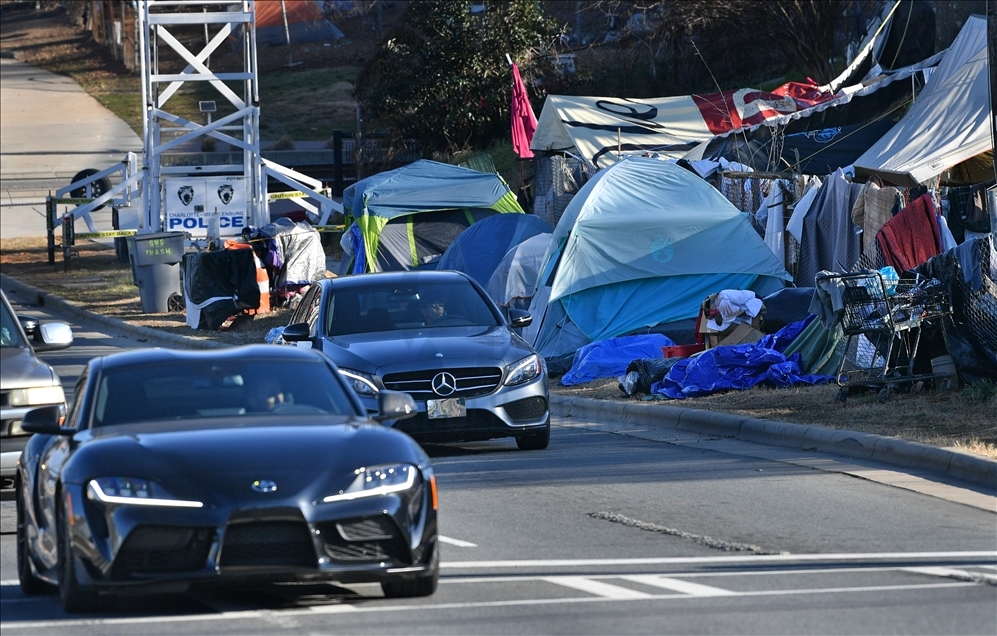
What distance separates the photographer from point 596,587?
24.4 feet

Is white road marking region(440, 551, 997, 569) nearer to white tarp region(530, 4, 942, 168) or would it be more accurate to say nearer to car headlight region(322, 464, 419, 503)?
car headlight region(322, 464, 419, 503)

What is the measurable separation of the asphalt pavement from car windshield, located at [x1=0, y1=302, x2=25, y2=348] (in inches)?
238

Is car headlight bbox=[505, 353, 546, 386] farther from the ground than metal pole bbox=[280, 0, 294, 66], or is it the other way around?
metal pole bbox=[280, 0, 294, 66]

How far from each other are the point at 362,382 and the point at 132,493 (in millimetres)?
5744

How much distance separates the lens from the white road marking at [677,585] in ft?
23.9

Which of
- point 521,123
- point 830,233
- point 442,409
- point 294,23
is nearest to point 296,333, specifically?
point 442,409

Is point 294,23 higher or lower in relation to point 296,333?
higher

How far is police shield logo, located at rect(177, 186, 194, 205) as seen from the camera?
2902 cm

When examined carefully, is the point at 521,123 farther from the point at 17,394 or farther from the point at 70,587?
the point at 70,587

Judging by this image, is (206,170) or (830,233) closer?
(830,233)

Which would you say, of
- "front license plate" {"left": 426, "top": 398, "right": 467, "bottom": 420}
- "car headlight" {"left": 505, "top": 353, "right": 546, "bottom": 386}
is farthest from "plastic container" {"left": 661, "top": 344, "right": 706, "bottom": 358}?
"front license plate" {"left": 426, "top": 398, "right": 467, "bottom": 420}

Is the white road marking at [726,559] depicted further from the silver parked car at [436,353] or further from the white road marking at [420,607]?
the silver parked car at [436,353]

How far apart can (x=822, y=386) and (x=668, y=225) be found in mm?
4518

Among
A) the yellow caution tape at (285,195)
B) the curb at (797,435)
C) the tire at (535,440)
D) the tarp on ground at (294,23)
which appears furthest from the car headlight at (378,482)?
the tarp on ground at (294,23)
